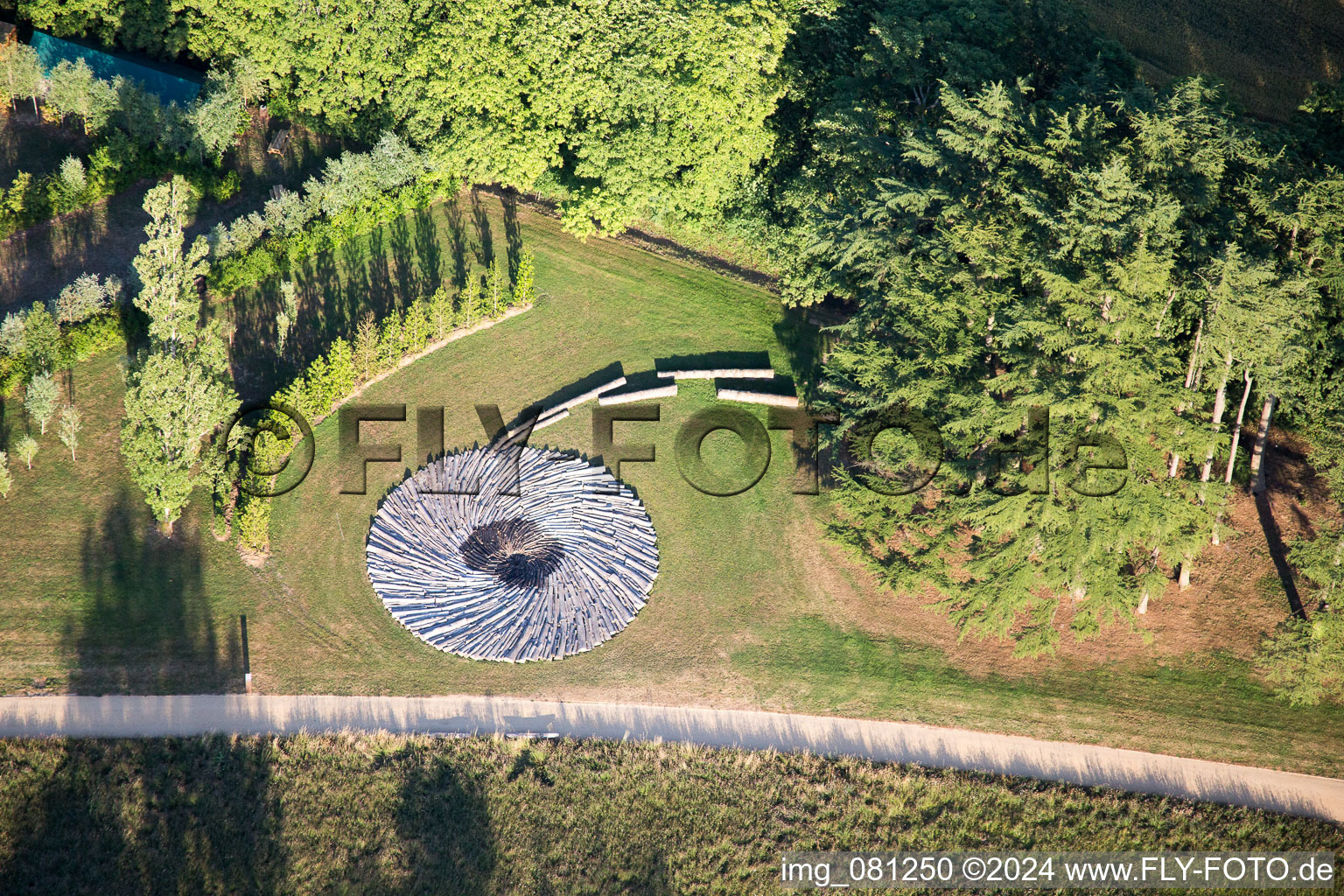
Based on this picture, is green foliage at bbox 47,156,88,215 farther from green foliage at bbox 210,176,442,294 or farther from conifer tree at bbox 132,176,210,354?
conifer tree at bbox 132,176,210,354

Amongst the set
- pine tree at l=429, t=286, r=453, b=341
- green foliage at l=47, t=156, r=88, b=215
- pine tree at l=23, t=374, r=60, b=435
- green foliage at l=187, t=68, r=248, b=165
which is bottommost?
pine tree at l=23, t=374, r=60, b=435

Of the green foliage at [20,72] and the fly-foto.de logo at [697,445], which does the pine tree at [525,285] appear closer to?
the fly-foto.de logo at [697,445]

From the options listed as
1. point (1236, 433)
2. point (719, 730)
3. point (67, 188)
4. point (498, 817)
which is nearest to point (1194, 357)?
point (1236, 433)

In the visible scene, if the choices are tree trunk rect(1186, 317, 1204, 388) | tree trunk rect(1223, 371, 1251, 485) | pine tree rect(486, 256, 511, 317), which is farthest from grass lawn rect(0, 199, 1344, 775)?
tree trunk rect(1186, 317, 1204, 388)

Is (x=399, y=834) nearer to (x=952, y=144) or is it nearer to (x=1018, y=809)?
(x=1018, y=809)

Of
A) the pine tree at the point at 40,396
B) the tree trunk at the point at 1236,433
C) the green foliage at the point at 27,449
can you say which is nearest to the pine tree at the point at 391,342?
the pine tree at the point at 40,396
